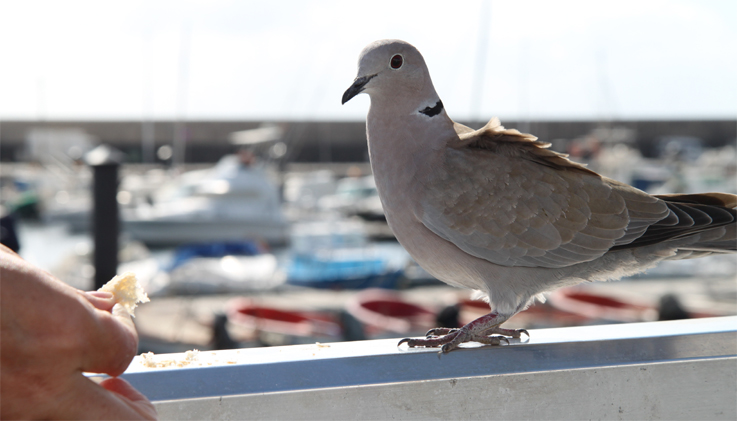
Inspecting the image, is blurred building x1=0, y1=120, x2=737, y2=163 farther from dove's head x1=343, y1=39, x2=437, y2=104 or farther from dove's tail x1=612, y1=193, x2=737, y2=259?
dove's tail x1=612, y1=193, x2=737, y2=259

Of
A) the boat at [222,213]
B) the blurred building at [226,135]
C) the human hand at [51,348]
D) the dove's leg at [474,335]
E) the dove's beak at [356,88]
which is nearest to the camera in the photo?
the human hand at [51,348]

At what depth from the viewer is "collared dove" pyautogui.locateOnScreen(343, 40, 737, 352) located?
7.59 ft

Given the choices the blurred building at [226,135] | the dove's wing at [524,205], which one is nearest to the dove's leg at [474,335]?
the dove's wing at [524,205]

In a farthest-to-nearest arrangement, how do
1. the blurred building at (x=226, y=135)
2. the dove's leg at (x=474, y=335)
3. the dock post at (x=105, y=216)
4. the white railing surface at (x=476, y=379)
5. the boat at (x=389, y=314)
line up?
the blurred building at (x=226, y=135)
the boat at (x=389, y=314)
the dock post at (x=105, y=216)
the dove's leg at (x=474, y=335)
the white railing surface at (x=476, y=379)

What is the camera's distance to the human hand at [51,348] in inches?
43.6

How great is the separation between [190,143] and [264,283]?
2494 centimetres

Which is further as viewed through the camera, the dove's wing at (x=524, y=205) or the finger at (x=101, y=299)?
the dove's wing at (x=524, y=205)

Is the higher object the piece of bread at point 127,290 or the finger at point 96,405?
the piece of bread at point 127,290

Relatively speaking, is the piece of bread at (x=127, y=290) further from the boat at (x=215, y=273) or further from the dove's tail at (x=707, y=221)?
the boat at (x=215, y=273)

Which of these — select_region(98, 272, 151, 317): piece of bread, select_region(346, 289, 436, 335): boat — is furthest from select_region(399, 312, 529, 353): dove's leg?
select_region(346, 289, 436, 335): boat

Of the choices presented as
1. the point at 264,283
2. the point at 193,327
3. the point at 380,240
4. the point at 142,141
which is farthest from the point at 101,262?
the point at 142,141

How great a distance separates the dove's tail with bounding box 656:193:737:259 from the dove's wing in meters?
0.08

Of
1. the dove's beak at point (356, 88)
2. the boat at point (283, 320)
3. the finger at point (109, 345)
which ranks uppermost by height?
the dove's beak at point (356, 88)

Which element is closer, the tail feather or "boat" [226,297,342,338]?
the tail feather
